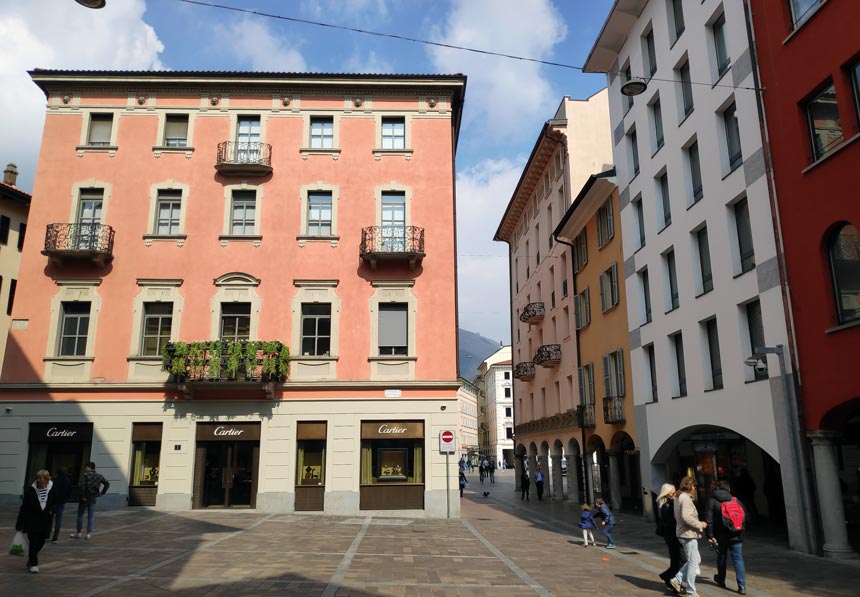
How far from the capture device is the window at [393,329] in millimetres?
23625

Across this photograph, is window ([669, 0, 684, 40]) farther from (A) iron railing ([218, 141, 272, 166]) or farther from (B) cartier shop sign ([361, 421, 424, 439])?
(B) cartier shop sign ([361, 421, 424, 439])

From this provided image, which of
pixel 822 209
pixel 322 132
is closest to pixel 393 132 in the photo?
pixel 322 132

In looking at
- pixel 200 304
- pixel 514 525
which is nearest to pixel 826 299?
pixel 514 525

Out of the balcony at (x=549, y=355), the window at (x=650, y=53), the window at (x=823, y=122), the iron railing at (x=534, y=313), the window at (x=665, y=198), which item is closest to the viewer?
the window at (x=823, y=122)

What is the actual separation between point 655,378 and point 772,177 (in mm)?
9180

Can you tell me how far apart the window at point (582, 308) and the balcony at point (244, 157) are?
598 inches

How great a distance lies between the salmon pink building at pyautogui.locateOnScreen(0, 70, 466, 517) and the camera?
2250cm

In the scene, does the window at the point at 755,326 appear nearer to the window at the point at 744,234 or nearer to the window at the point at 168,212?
the window at the point at 744,234

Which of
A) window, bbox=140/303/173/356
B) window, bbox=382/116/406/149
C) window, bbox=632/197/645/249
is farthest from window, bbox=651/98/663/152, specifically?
window, bbox=140/303/173/356

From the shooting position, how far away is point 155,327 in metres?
23.8

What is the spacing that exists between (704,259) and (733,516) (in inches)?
433

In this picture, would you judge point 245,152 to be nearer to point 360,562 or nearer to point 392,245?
point 392,245

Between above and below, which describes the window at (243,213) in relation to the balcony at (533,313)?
above

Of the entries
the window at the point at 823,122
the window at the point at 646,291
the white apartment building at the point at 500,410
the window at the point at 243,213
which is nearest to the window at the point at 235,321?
the window at the point at 243,213
